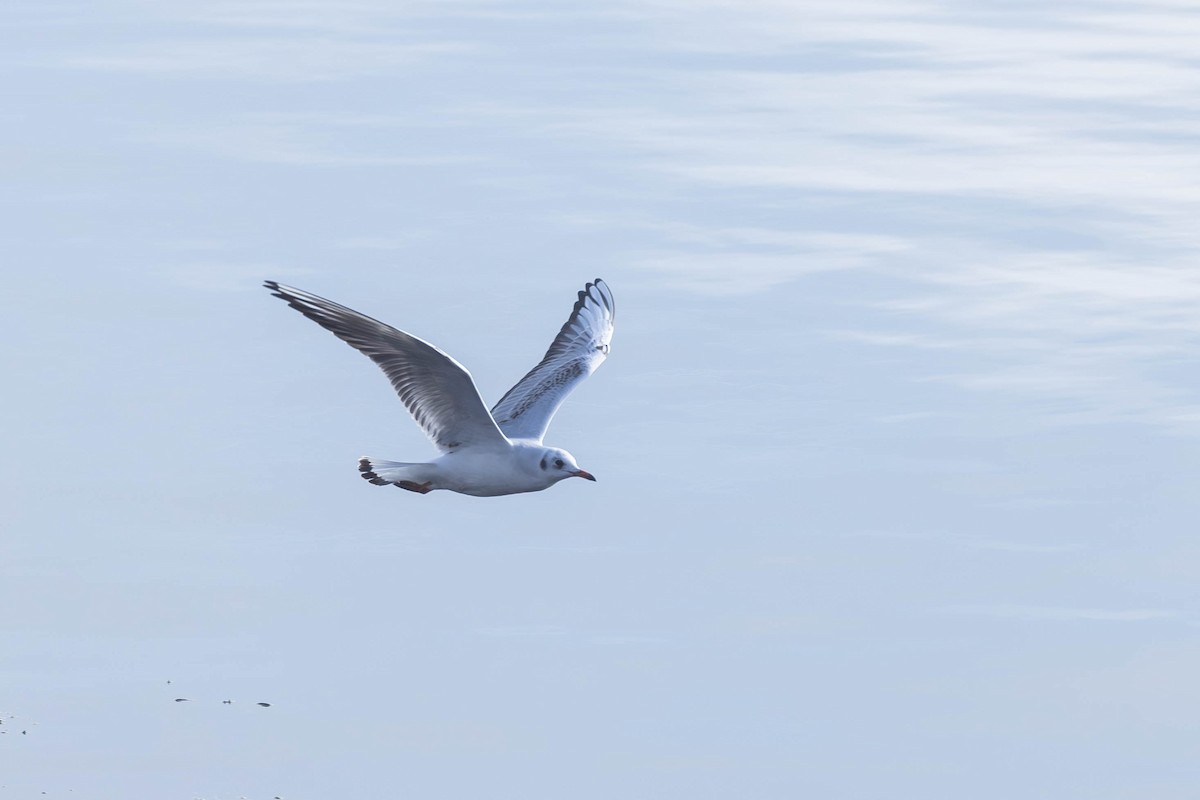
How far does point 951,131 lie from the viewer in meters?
28.1

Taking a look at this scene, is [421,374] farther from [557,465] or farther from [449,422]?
[557,465]

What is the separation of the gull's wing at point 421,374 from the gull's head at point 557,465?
341mm

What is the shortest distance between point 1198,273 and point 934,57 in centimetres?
1033

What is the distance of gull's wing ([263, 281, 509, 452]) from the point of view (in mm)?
14344

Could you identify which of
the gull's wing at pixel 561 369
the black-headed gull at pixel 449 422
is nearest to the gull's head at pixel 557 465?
the black-headed gull at pixel 449 422

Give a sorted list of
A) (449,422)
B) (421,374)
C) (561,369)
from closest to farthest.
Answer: (421,374) → (449,422) → (561,369)

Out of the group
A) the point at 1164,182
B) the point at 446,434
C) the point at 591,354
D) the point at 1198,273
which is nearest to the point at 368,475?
the point at 446,434

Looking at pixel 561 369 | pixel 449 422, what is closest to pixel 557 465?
pixel 449 422

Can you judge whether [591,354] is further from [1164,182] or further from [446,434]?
[1164,182]

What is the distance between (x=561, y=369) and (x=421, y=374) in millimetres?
2780

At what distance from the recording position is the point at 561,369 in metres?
17.5

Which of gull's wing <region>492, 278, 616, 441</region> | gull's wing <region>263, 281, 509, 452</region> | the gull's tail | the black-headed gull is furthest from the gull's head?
gull's wing <region>492, 278, 616, 441</region>

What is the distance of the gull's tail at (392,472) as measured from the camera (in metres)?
15.3

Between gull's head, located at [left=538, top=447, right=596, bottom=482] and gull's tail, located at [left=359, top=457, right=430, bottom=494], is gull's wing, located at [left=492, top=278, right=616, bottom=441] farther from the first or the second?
gull's tail, located at [left=359, top=457, right=430, bottom=494]
